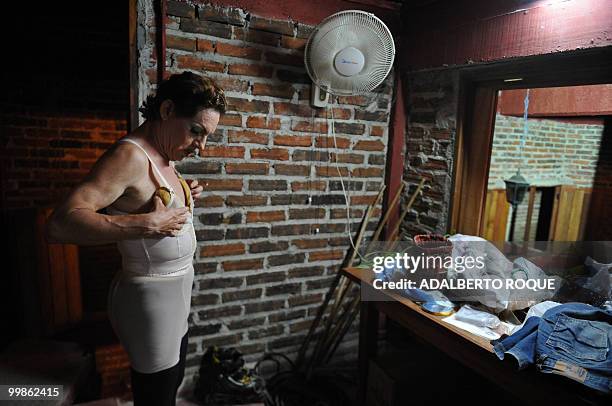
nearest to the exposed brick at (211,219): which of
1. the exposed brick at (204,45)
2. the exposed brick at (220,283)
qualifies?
the exposed brick at (220,283)

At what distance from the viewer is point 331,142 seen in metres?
2.43

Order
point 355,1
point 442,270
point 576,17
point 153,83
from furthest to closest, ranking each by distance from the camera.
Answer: point 355,1 < point 153,83 < point 442,270 < point 576,17

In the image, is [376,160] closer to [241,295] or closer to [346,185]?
[346,185]

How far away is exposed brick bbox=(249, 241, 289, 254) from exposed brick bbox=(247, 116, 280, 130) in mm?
695

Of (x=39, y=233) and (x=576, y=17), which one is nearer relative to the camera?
(x=576, y=17)

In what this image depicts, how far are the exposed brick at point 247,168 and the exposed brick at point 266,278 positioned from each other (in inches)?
25.2

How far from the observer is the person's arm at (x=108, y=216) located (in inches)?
48.9

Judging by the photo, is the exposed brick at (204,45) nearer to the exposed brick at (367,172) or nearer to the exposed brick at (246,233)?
the exposed brick at (246,233)

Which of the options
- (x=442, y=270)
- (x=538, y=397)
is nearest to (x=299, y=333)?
(x=442, y=270)

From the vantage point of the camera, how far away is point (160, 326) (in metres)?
1.50

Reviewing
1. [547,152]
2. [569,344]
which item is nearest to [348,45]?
[569,344]

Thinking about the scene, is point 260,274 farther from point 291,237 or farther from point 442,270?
point 442,270

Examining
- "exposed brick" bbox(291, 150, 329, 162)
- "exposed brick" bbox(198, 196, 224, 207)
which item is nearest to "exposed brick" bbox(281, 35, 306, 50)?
"exposed brick" bbox(291, 150, 329, 162)

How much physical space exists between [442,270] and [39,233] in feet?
11.4
